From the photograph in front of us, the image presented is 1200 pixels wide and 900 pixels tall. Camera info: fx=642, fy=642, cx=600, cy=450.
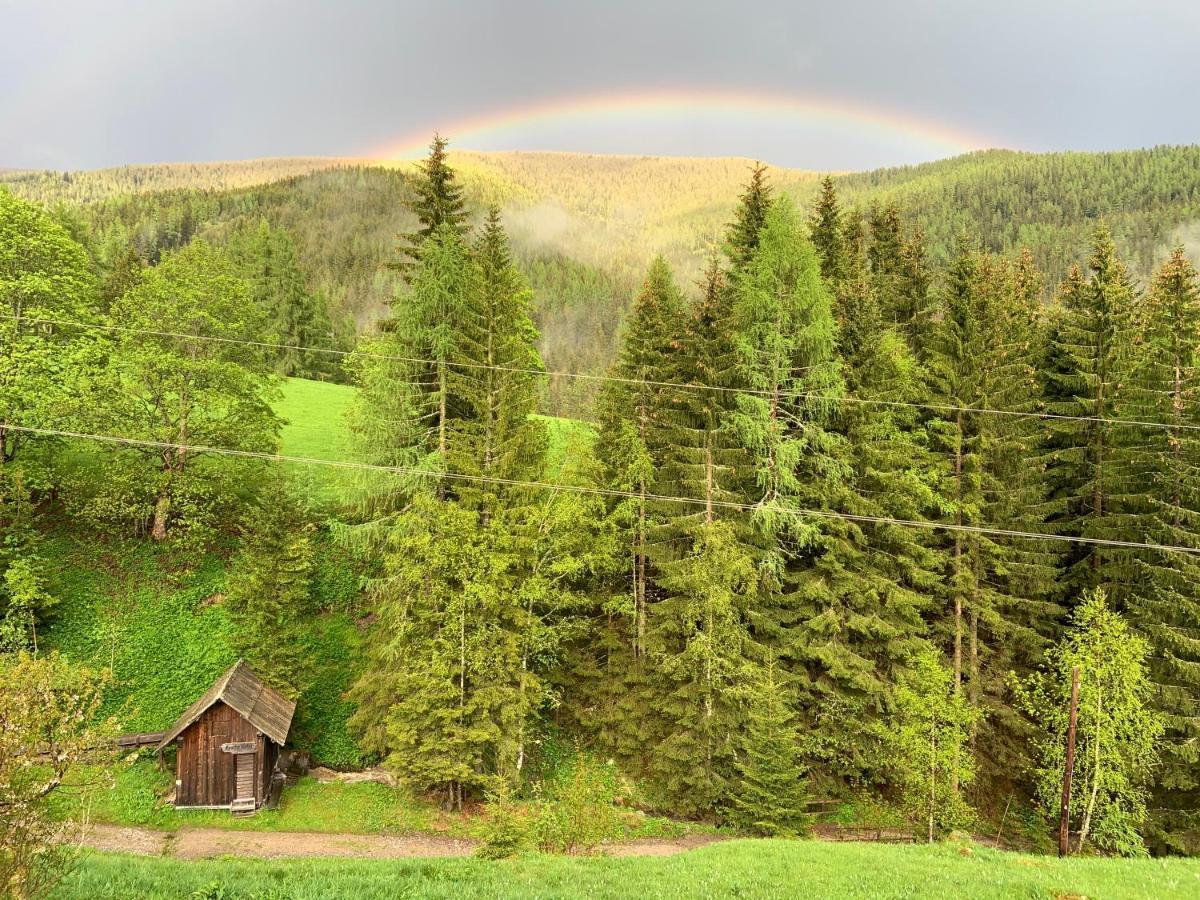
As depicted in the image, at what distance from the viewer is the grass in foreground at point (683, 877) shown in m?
10.0

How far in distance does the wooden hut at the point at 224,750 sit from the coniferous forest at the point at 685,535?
6.99 ft

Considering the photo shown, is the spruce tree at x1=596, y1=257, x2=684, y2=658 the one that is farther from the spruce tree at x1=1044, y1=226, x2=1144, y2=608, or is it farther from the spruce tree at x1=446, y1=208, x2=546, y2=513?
the spruce tree at x1=1044, y1=226, x2=1144, y2=608

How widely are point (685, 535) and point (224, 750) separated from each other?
17.8 meters

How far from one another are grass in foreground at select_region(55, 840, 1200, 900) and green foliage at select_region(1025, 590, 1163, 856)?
458cm

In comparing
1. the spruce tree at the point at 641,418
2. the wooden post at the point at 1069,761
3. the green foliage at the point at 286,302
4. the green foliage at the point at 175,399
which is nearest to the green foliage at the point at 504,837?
the spruce tree at the point at 641,418

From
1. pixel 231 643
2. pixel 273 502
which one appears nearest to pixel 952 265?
pixel 273 502

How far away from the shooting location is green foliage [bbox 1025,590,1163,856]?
67.0ft

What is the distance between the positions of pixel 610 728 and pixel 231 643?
1488cm

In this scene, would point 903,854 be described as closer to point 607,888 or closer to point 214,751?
point 607,888

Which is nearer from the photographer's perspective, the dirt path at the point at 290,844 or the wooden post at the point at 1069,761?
the dirt path at the point at 290,844

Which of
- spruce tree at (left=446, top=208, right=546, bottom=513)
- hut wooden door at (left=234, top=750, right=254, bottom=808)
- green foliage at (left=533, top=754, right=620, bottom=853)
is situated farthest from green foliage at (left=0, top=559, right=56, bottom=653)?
green foliage at (left=533, top=754, right=620, bottom=853)

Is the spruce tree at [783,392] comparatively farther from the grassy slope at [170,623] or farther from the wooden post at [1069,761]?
the wooden post at [1069,761]

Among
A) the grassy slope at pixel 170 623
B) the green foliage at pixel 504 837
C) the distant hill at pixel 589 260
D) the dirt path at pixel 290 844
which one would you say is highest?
the distant hill at pixel 589 260

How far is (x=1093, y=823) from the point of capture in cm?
2203
